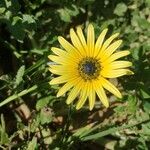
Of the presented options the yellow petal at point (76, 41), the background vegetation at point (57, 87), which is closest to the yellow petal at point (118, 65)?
the yellow petal at point (76, 41)

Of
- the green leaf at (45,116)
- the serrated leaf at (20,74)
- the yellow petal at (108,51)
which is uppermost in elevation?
the serrated leaf at (20,74)

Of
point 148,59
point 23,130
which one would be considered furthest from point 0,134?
→ point 148,59

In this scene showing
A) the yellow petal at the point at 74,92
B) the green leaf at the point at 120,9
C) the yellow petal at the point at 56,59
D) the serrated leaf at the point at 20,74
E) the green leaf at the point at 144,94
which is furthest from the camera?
the green leaf at the point at 120,9

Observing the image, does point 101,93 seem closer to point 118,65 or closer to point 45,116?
point 118,65

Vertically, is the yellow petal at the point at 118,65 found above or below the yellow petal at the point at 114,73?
above

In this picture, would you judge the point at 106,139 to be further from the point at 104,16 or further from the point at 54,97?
the point at 104,16

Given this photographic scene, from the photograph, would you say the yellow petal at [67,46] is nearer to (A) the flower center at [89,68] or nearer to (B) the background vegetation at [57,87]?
(A) the flower center at [89,68]

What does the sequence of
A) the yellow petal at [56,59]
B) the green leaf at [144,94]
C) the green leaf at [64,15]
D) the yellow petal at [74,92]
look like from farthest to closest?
the green leaf at [64,15]
the green leaf at [144,94]
the yellow petal at [56,59]
the yellow petal at [74,92]

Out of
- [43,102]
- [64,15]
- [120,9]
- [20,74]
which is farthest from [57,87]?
[120,9]

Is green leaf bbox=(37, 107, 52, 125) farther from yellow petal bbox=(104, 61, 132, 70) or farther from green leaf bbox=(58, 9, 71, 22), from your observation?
green leaf bbox=(58, 9, 71, 22)
